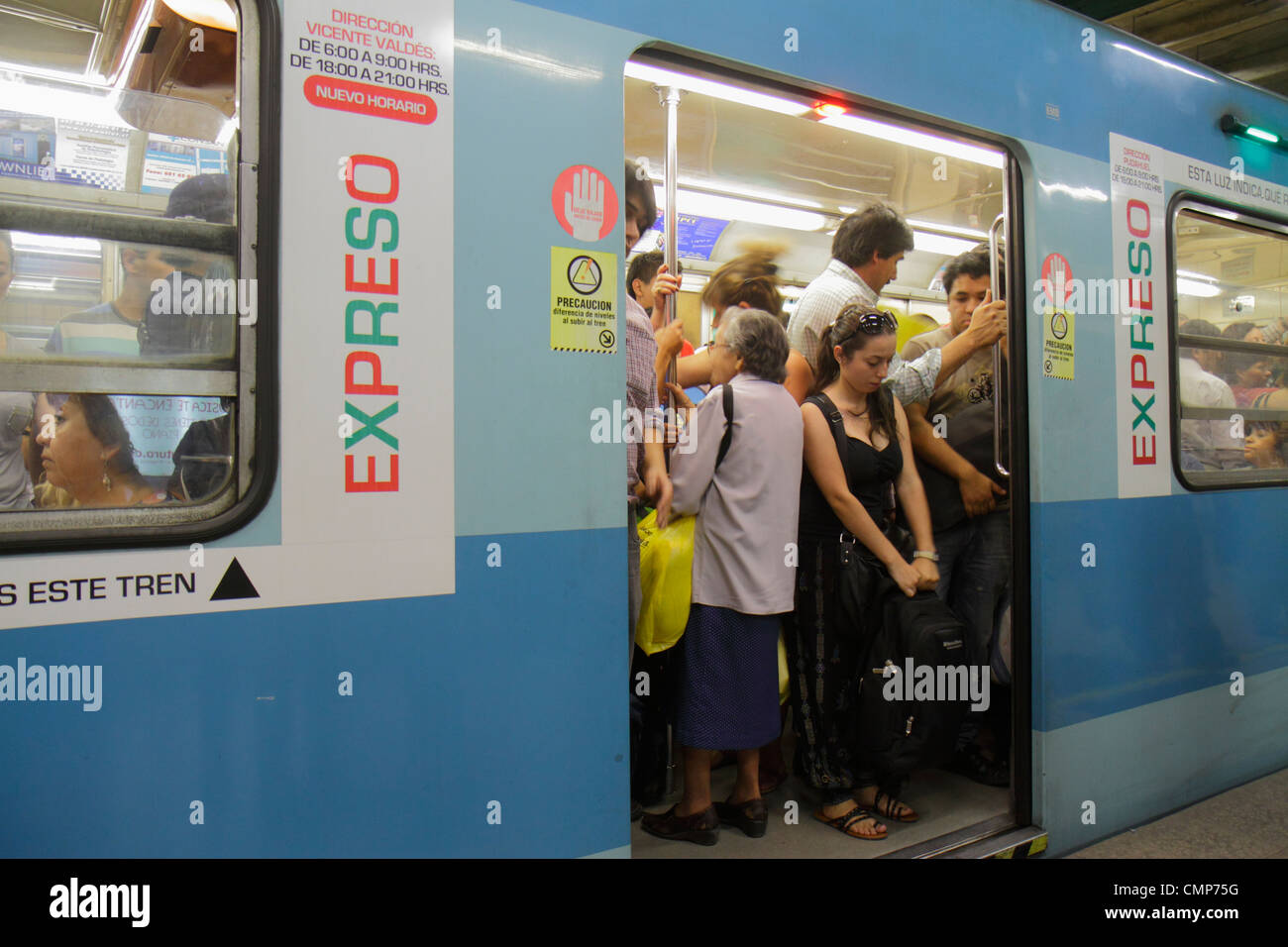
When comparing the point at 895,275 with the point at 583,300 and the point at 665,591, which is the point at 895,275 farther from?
the point at 583,300

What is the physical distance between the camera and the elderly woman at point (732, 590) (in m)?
2.63

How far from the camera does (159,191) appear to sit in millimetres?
1509

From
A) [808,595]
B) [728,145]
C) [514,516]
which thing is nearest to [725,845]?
[808,595]

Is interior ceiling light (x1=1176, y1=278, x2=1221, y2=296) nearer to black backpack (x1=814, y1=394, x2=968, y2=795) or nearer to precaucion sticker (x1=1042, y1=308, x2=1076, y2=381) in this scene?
precaucion sticker (x1=1042, y1=308, x2=1076, y2=381)

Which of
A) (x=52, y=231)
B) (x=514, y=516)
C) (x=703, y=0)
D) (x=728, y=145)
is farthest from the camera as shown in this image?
(x=728, y=145)

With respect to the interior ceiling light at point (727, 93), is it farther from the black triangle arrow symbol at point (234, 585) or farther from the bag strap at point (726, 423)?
the black triangle arrow symbol at point (234, 585)

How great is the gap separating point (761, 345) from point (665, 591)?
832mm

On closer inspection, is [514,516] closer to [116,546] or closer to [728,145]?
[116,546]

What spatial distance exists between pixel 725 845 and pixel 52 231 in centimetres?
225

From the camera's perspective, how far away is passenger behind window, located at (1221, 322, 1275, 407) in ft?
11.1

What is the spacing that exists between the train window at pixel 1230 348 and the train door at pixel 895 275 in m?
0.65

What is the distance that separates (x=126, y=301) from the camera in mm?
1493

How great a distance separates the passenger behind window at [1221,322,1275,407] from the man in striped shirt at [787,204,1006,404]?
1.16 metres

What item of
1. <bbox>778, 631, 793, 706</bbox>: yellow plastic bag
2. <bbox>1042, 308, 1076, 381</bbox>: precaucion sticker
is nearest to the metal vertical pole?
<bbox>778, 631, 793, 706</bbox>: yellow plastic bag
